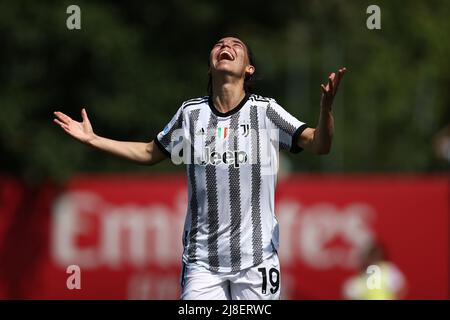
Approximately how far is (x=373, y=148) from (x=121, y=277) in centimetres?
3133

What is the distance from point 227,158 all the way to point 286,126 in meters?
0.46

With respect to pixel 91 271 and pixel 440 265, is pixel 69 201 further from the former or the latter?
pixel 440 265

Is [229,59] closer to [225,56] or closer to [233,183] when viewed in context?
[225,56]

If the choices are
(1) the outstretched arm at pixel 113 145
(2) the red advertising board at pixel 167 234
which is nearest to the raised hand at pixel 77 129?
(1) the outstretched arm at pixel 113 145

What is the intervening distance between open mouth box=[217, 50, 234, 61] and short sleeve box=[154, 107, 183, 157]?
50cm

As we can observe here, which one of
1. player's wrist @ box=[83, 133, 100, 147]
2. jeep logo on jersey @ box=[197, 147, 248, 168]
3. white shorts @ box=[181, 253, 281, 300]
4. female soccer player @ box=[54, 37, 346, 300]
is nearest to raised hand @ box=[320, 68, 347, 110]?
female soccer player @ box=[54, 37, 346, 300]

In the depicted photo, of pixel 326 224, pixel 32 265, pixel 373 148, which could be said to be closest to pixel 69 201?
pixel 32 265

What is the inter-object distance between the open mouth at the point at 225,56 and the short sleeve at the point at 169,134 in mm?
500

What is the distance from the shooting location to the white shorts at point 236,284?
275 inches

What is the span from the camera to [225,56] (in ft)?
23.6

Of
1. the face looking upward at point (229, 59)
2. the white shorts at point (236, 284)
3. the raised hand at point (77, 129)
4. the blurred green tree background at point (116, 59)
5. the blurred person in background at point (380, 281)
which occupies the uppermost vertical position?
the blurred green tree background at point (116, 59)

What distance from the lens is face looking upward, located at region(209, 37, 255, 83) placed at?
715 cm

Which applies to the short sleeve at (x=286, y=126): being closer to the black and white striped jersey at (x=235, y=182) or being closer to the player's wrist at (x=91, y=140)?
the black and white striped jersey at (x=235, y=182)

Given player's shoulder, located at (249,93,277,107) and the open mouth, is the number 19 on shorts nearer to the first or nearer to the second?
player's shoulder, located at (249,93,277,107)
